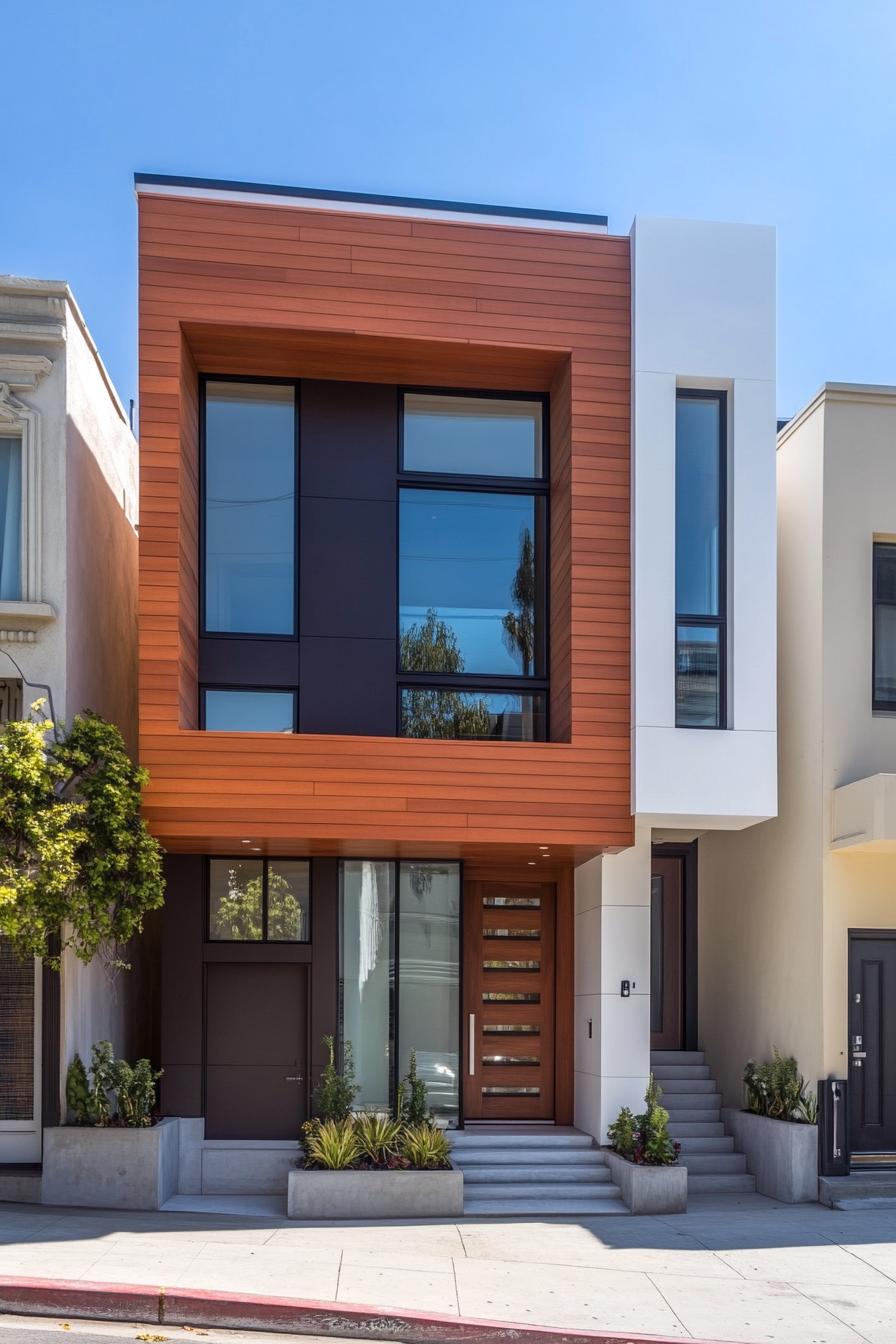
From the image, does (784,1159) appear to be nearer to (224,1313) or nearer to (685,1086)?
(685,1086)

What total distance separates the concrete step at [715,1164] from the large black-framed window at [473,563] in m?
4.82

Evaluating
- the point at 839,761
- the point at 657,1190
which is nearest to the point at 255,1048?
the point at 657,1190

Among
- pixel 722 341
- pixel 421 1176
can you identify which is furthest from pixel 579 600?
pixel 421 1176

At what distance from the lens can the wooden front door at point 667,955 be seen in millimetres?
16234

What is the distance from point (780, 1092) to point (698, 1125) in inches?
59.8

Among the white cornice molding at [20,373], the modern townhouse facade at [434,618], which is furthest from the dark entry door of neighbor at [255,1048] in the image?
the white cornice molding at [20,373]

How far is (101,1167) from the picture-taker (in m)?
11.6

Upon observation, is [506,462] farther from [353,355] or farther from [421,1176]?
[421,1176]

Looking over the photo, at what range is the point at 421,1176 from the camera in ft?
38.1

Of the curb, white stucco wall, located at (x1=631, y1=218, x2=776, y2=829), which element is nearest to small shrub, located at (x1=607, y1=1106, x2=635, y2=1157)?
white stucco wall, located at (x1=631, y1=218, x2=776, y2=829)

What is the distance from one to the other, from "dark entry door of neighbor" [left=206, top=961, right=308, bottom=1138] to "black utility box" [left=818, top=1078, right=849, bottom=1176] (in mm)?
5345

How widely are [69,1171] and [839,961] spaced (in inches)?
302

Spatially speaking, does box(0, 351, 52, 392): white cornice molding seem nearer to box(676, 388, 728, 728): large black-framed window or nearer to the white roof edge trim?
the white roof edge trim

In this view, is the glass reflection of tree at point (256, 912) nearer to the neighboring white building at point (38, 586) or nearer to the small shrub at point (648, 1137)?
the neighboring white building at point (38, 586)
